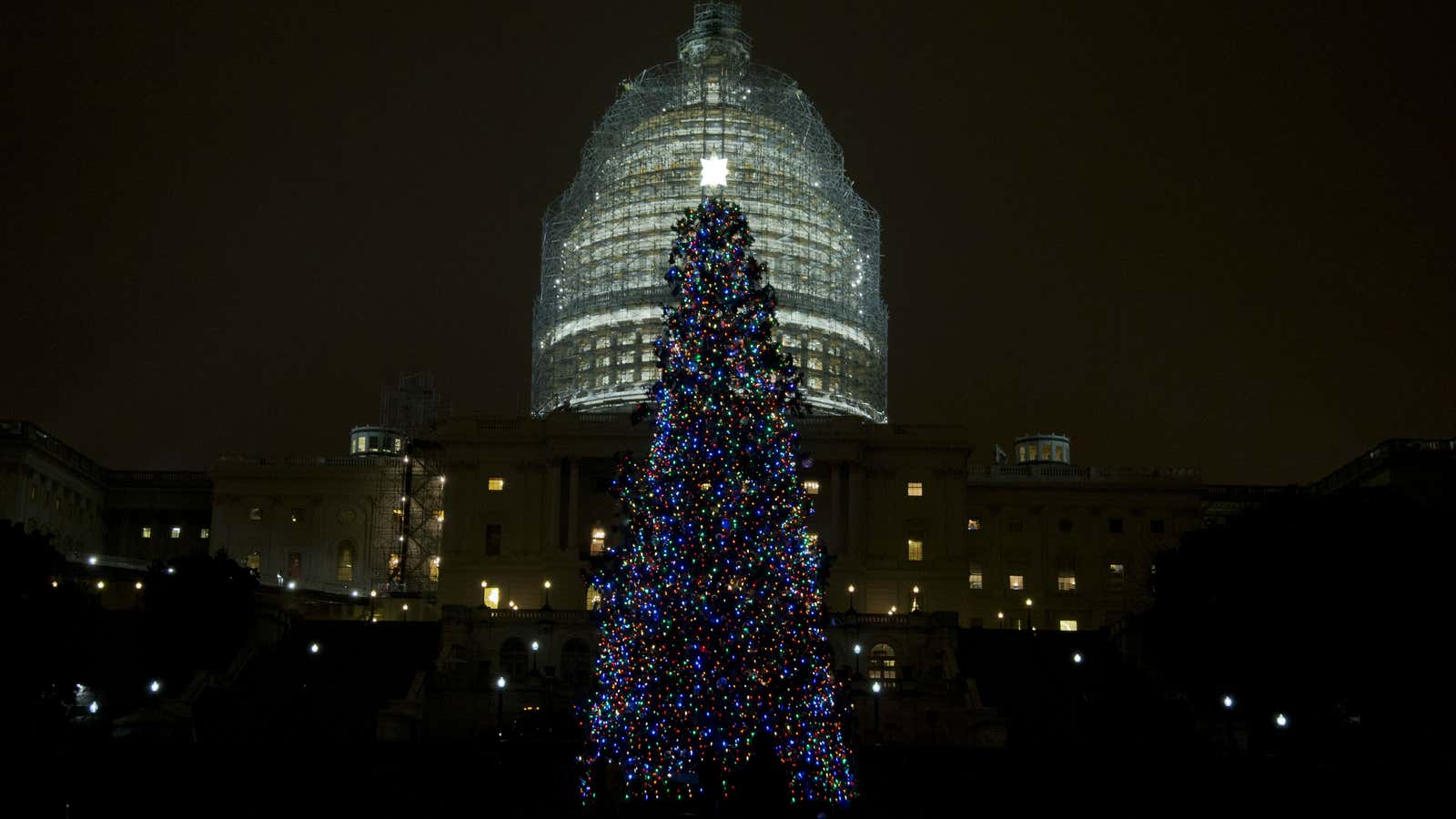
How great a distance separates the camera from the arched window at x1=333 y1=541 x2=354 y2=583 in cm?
10675

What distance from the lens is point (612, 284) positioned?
350 feet

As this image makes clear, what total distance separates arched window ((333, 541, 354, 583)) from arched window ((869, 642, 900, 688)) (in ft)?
147

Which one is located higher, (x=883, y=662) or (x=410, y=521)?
(x=410, y=521)

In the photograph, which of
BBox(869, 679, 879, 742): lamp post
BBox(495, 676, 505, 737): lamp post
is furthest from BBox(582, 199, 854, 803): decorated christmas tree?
BBox(495, 676, 505, 737): lamp post

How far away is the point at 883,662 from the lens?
7131 centimetres

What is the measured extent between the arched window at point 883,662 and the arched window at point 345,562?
4480 cm

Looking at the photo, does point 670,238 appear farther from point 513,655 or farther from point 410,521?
point 513,655

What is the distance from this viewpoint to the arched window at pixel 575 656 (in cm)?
7131

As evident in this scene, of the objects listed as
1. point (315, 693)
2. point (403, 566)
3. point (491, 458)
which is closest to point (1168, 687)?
point (315, 693)

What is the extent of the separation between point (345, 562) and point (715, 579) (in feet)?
246

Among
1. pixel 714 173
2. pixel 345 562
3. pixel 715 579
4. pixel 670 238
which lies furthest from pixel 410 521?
pixel 715 579

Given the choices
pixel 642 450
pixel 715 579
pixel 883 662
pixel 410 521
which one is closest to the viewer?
pixel 715 579

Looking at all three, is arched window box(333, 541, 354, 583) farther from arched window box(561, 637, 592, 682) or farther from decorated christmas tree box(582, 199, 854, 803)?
decorated christmas tree box(582, 199, 854, 803)

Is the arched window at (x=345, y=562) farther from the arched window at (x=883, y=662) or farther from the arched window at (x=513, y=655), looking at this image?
the arched window at (x=883, y=662)
